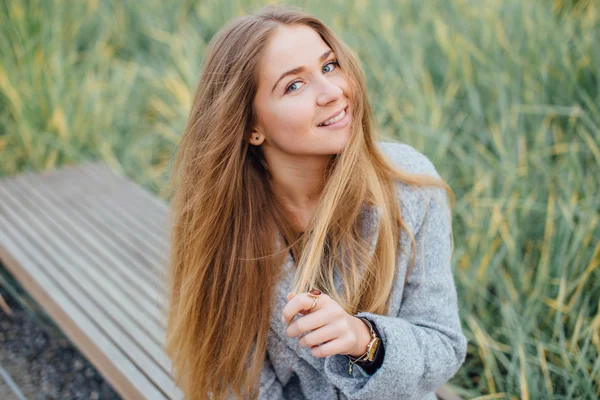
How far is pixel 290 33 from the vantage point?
151 centimetres

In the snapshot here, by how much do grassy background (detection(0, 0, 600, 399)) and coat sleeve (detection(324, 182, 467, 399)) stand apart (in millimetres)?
518

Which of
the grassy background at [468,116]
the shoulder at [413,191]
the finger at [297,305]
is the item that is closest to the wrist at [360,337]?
the finger at [297,305]

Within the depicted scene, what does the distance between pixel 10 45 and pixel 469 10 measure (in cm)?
307

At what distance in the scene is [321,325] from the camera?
1.27 m

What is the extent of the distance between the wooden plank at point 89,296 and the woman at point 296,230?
28 cm

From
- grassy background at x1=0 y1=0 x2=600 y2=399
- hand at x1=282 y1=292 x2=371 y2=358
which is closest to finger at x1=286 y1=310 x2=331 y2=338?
hand at x1=282 y1=292 x2=371 y2=358

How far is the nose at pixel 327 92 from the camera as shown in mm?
1465

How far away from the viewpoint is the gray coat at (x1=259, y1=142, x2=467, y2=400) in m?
1.40

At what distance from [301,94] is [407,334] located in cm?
64

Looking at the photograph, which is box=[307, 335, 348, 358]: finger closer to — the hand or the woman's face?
the hand

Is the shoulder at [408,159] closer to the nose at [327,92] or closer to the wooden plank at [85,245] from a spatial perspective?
the nose at [327,92]

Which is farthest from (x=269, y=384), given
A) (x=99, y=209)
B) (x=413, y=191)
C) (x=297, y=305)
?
(x=99, y=209)

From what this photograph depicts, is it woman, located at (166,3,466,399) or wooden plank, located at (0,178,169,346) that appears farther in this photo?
wooden plank, located at (0,178,169,346)

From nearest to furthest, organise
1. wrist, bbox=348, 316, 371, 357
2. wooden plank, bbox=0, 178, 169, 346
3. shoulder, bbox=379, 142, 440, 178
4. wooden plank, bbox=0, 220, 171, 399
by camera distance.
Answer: wrist, bbox=348, 316, 371, 357, shoulder, bbox=379, 142, 440, 178, wooden plank, bbox=0, 220, 171, 399, wooden plank, bbox=0, 178, 169, 346
